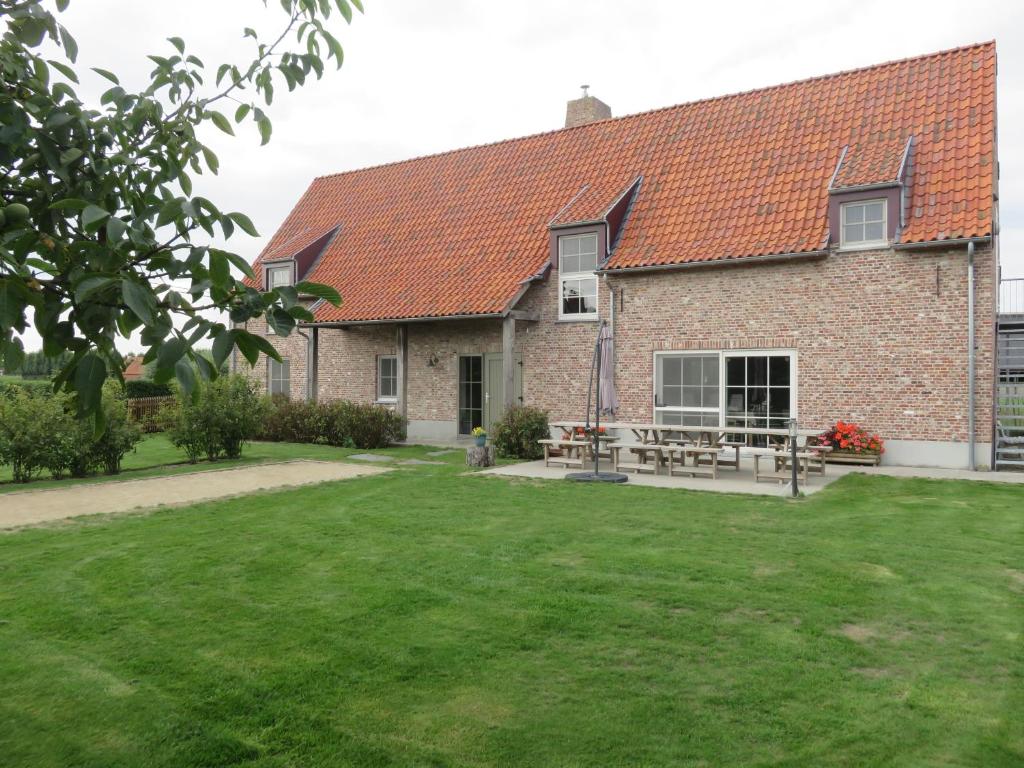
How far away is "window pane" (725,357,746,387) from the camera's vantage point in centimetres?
1556

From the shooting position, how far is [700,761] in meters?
3.51

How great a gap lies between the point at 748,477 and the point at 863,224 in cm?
532

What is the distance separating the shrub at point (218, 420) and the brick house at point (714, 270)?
13.9 ft

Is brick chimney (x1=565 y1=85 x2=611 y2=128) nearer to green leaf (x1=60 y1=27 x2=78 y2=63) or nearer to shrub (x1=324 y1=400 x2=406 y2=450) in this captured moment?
shrub (x1=324 y1=400 x2=406 y2=450)

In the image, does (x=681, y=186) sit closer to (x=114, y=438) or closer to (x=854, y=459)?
(x=854, y=459)

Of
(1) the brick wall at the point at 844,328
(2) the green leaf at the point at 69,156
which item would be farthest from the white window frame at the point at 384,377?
(2) the green leaf at the point at 69,156

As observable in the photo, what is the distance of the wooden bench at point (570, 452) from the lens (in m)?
14.0

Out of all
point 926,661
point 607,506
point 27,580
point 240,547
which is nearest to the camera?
point 926,661

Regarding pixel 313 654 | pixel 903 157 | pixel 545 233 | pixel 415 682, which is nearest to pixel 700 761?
pixel 415 682

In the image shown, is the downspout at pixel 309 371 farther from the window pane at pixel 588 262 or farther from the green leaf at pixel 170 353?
the green leaf at pixel 170 353

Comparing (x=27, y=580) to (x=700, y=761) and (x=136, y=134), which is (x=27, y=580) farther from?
(x=700, y=761)

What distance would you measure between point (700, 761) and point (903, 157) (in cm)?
1394

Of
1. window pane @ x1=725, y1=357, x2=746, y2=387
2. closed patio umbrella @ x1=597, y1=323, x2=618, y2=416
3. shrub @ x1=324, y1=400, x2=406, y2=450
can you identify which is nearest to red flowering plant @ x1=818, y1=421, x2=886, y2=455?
window pane @ x1=725, y1=357, x2=746, y2=387

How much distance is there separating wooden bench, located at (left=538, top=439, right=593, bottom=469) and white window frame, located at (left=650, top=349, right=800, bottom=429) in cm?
237
